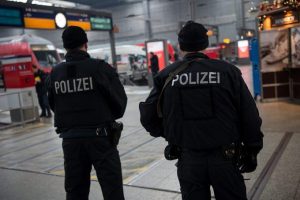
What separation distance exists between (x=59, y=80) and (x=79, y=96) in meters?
0.24

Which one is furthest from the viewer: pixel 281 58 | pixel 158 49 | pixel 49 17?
pixel 158 49

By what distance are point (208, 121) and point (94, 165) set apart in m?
1.24

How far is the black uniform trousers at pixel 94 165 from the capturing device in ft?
10.2

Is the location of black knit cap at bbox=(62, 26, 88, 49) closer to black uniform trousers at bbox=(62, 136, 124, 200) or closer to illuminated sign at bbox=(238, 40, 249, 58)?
black uniform trousers at bbox=(62, 136, 124, 200)

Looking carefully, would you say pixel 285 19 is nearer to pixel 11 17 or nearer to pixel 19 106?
pixel 11 17

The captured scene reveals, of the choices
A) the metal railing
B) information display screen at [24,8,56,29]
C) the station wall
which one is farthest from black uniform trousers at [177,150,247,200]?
the station wall

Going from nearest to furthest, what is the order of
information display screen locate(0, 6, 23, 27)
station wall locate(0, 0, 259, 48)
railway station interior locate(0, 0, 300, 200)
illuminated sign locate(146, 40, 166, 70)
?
1. railway station interior locate(0, 0, 300, 200)
2. information display screen locate(0, 6, 23, 27)
3. illuminated sign locate(146, 40, 166, 70)
4. station wall locate(0, 0, 259, 48)

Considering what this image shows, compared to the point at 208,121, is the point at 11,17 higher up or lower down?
higher up

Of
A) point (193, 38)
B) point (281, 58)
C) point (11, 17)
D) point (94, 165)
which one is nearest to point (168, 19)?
point (281, 58)

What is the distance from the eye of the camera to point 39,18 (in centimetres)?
1105

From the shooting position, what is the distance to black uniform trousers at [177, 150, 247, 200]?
233cm

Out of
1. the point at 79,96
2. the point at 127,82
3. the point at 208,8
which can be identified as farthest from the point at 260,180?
the point at 208,8

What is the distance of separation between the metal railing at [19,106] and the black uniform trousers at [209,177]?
836 cm

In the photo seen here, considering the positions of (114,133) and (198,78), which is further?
(114,133)
